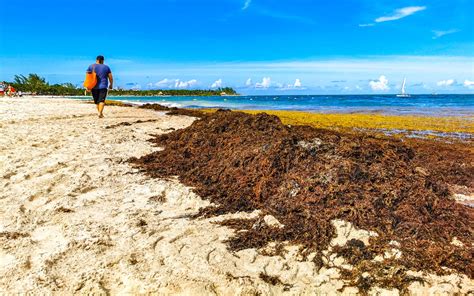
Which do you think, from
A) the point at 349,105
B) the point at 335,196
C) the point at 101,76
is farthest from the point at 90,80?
the point at 349,105

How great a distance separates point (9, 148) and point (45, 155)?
107 centimetres

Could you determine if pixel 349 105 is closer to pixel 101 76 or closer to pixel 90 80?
pixel 101 76

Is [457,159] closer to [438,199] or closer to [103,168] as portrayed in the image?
[438,199]

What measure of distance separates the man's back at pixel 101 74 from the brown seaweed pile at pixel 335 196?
600cm

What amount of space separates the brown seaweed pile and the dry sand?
159mm

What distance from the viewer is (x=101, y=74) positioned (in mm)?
11094

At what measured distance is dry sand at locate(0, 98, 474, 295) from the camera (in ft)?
8.53

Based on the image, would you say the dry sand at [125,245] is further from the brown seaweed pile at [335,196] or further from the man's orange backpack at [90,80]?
the man's orange backpack at [90,80]

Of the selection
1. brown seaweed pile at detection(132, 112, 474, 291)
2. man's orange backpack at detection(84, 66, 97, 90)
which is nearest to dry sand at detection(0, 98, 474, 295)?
brown seaweed pile at detection(132, 112, 474, 291)

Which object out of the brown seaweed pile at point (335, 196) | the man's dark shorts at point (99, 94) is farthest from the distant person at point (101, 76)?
the brown seaweed pile at point (335, 196)

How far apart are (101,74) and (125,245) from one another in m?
9.22

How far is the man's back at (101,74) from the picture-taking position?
36.0 feet

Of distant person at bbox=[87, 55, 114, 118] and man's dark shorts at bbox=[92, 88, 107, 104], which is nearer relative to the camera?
distant person at bbox=[87, 55, 114, 118]

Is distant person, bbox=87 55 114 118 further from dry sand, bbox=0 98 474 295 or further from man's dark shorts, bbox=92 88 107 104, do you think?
dry sand, bbox=0 98 474 295
